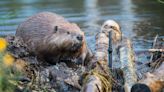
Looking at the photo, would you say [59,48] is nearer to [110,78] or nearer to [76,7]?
[110,78]

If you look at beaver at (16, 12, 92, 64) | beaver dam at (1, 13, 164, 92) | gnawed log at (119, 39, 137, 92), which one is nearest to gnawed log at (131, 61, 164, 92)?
beaver dam at (1, 13, 164, 92)

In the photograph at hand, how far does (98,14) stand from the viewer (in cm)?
1335

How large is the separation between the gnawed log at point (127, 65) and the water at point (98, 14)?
1.45m

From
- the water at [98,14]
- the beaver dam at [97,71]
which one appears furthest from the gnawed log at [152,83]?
the water at [98,14]

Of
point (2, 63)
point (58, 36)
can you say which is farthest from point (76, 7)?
point (2, 63)

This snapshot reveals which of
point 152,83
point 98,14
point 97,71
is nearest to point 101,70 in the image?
point 97,71

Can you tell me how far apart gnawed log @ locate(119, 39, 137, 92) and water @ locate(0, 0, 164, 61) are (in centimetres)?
145

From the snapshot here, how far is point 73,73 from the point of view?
6922 millimetres

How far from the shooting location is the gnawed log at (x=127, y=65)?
233 inches

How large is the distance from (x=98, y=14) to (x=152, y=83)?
317 inches

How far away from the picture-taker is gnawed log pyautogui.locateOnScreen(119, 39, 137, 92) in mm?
5909

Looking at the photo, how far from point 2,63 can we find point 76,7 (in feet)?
39.7

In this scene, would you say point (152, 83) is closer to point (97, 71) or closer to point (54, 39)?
point (97, 71)

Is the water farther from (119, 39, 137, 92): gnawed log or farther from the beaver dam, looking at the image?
(119, 39, 137, 92): gnawed log
